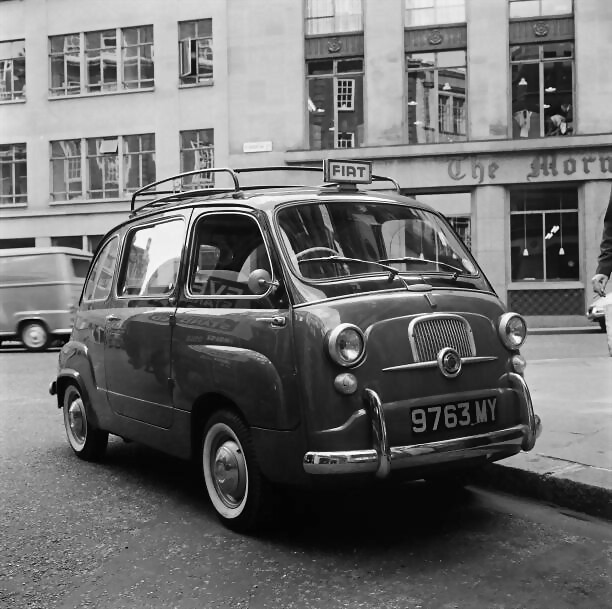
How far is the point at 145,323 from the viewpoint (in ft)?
16.3

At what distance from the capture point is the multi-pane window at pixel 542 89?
23.3 meters

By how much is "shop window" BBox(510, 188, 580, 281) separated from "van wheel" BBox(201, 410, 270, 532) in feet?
67.0

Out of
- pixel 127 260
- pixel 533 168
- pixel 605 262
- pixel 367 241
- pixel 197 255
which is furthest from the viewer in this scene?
pixel 533 168

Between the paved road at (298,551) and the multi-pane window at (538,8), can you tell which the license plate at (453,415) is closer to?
the paved road at (298,551)

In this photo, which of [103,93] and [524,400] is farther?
[103,93]

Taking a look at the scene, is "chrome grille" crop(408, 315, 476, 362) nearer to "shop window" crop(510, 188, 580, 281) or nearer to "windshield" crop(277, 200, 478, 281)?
"windshield" crop(277, 200, 478, 281)

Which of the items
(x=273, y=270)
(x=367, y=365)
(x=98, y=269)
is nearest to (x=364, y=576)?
(x=367, y=365)

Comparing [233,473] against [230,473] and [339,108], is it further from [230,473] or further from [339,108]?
[339,108]

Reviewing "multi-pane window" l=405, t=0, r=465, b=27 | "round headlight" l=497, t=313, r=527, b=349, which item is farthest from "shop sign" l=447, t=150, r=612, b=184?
"round headlight" l=497, t=313, r=527, b=349

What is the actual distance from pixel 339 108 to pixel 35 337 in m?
12.1

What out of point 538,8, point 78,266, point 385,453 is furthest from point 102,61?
point 385,453

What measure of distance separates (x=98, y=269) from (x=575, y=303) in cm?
1946

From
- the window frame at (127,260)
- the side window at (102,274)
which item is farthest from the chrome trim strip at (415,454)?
the side window at (102,274)

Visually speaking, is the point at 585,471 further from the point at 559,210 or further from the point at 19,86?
the point at 19,86
